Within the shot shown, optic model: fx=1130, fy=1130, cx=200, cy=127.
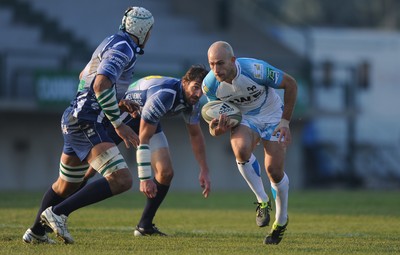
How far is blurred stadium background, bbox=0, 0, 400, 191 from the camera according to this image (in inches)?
1096

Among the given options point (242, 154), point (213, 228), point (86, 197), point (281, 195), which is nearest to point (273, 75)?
point (242, 154)

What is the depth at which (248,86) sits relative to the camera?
10.5 metres

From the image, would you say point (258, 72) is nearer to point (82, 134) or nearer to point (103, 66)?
point (103, 66)

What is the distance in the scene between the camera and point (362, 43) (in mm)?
34906

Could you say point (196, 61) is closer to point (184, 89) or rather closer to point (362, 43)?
point (362, 43)

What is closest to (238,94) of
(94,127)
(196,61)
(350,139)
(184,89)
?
(184,89)

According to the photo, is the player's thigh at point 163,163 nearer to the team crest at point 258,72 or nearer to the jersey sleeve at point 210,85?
the jersey sleeve at point 210,85

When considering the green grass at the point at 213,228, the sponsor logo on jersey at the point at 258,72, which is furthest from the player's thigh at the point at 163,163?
the sponsor logo on jersey at the point at 258,72

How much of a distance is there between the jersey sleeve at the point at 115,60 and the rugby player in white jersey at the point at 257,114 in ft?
2.46

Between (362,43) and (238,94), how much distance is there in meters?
24.9

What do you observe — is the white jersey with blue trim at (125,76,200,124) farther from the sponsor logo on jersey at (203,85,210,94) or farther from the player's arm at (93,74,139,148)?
the player's arm at (93,74,139,148)

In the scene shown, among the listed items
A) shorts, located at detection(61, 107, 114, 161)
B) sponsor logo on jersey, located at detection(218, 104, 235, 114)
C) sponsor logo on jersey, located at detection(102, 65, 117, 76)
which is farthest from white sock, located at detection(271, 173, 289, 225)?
sponsor logo on jersey, located at detection(102, 65, 117, 76)

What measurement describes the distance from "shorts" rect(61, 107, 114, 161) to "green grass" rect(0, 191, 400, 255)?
0.86 m

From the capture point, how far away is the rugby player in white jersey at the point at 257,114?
33.9 feet
